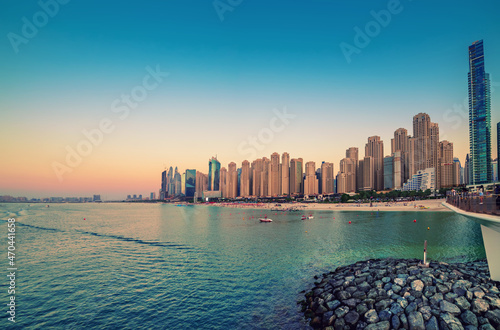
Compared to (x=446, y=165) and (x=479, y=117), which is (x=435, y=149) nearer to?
(x=446, y=165)

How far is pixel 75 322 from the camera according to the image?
15.3 m

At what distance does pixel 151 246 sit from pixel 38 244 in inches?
685

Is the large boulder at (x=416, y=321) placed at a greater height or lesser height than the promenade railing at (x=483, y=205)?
lesser

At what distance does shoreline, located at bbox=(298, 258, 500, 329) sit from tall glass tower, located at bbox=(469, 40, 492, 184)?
560ft

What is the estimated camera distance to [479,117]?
148625 mm

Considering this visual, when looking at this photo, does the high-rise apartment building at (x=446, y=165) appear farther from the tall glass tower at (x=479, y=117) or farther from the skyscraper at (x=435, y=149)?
the tall glass tower at (x=479, y=117)

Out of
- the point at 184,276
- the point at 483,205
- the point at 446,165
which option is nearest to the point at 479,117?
the point at 446,165

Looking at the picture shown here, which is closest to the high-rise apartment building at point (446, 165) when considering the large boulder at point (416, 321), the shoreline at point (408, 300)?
the shoreline at point (408, 300)

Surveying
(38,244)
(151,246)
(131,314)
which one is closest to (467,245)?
(131,314)

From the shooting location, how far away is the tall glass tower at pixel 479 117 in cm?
14550

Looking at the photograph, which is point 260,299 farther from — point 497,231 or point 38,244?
→ point 38,244

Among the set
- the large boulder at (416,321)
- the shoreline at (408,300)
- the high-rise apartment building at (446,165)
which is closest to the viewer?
the large boulder at (416,321)

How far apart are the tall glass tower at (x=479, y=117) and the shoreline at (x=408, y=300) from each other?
171 m

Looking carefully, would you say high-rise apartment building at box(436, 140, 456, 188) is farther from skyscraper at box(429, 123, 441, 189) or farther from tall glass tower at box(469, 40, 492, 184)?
tall glass tower at box(469, 40, 492, 184)
